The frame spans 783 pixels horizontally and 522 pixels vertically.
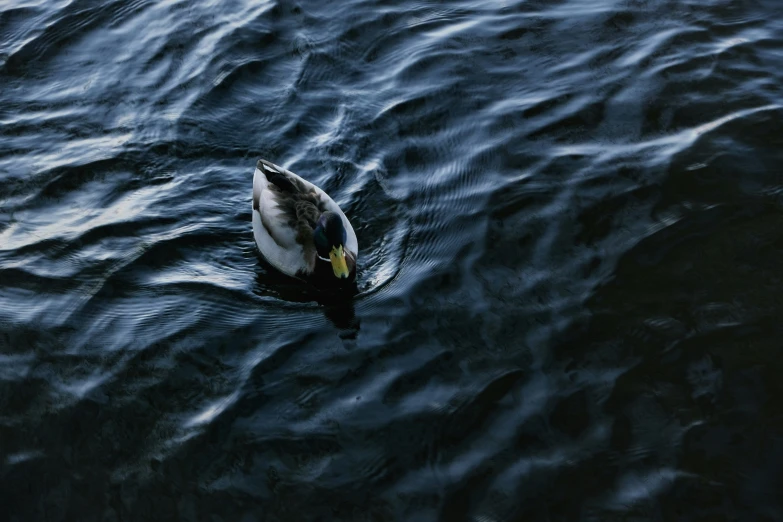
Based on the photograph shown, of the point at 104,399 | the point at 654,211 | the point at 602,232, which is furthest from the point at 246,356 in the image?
the point at 654,211

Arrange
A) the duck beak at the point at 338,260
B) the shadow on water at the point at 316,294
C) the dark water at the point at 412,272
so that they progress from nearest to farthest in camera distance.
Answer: the dark water at the point at 412,272 → the shadow on water at the point at 316,294 → the duck beak at the point at 338,260

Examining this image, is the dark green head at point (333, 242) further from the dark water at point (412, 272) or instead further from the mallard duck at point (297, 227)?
the dark water at point (412, 272)

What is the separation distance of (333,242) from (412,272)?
577 mm

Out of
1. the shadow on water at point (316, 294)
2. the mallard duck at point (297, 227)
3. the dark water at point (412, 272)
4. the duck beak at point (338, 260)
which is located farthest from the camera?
the mallard duck at point (297, 227)

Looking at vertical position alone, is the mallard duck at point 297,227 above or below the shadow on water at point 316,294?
above

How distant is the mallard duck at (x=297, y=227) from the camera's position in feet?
21.5

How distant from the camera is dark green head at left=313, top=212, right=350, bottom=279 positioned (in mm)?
6352

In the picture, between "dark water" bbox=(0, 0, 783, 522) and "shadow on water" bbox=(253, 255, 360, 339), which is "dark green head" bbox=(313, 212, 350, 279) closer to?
"shadow on water" bbox=(253, 255, 360, 339)

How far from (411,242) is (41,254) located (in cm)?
276

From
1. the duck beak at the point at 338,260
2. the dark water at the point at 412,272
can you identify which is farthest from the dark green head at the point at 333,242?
the dark water at the point at 412,272

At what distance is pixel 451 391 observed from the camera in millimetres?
5332

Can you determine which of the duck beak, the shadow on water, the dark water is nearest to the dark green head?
the duck beak

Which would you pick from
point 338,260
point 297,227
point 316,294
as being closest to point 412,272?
point 338,260

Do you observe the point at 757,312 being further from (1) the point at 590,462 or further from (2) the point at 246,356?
(2) the point at 246,356
